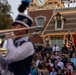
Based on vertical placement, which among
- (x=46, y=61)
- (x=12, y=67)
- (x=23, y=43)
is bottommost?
(x=46, y=61)

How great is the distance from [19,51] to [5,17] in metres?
30.3

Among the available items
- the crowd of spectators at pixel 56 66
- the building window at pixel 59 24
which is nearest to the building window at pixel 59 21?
the building window at pixel 59 24

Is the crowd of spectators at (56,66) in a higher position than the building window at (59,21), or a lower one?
lower

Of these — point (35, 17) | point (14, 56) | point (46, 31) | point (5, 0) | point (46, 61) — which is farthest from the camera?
point (5, 0)

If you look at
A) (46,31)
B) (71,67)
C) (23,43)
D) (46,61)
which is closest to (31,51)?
(23,43)

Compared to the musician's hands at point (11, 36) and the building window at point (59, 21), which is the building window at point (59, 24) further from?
the musician's hands at point (11, 36)

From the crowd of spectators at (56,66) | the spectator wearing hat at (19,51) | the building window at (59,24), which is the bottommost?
the crowd of spectators at (56,66)

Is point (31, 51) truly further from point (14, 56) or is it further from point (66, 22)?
point (66, 22)

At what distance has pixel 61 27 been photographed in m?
30.1

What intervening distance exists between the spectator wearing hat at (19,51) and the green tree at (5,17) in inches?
1135

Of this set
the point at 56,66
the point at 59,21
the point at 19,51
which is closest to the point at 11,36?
the point at 19,51

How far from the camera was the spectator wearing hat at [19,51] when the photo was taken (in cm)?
405

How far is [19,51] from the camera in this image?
4098mm

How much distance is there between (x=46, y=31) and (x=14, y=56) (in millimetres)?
26090
